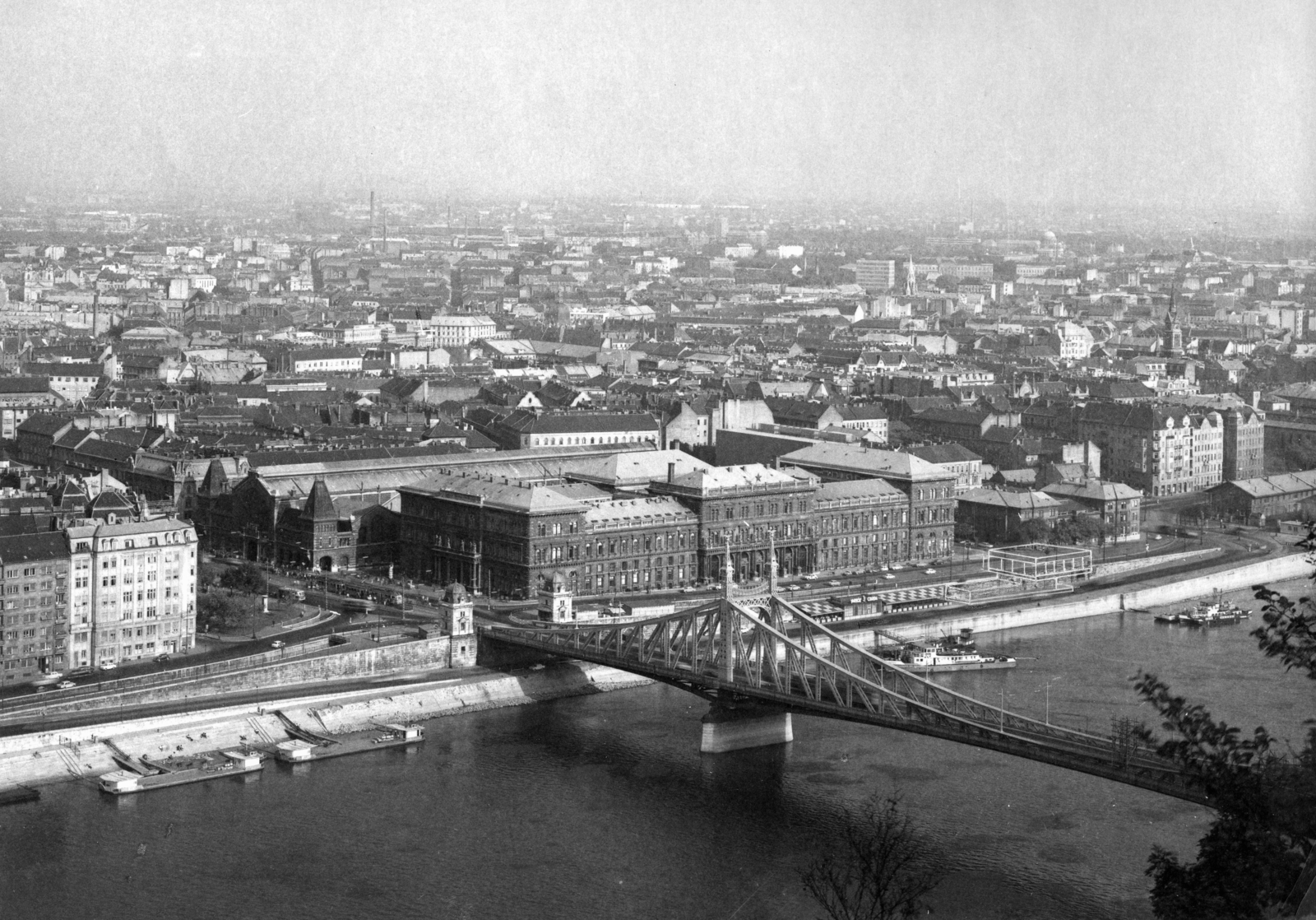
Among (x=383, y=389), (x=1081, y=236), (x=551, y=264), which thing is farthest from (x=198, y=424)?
(x=1081, y=236)

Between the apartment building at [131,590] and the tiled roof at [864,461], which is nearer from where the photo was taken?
the apartment building at [131,590]

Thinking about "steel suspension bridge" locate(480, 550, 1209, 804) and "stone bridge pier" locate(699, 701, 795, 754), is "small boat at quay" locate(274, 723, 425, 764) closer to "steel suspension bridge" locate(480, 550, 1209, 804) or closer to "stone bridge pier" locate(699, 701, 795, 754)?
"steel suspension bridge" locate(480, 550, 1209, 804)

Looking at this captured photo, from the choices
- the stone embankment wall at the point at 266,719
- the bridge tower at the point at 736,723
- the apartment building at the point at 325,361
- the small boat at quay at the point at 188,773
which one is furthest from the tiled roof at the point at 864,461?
the apartment building at the point at 325,361

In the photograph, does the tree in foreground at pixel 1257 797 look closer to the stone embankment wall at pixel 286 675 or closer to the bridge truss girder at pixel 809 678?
the bridge truss girder at pixel 809 678

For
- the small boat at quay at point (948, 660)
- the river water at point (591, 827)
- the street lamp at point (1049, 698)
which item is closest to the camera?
the river water at point (591, 827)

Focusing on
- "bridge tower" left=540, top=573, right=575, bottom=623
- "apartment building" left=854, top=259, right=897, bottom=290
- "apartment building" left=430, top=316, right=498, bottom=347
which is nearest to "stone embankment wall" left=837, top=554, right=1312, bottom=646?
"bridge tower" left=540, top=573, right=575, bottom=623

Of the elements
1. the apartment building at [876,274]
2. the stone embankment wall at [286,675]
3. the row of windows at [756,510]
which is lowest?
the stone embankment wall at [286,675]

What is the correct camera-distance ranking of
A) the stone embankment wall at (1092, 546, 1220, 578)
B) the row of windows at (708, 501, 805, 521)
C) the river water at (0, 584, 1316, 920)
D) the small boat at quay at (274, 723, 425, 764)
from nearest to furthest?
1. the river water at (0, 584, 1316, 920)
2. the small boat at quay at (274, 723, 425, 764)
3. the row of windows at (708, 501, 805, 521)
4. the stone embankment wall at (1092, 546, 1220, 578)
